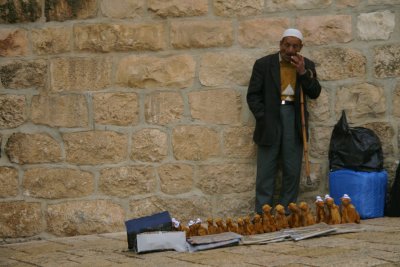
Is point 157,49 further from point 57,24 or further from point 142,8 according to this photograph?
point 57,24

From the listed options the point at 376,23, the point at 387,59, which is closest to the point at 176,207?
the point at 387,59

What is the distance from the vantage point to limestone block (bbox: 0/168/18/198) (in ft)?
20.1

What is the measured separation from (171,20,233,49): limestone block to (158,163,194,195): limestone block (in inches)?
38.4

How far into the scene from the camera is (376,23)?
247 inches

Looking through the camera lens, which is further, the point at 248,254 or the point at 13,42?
the point at 13,42

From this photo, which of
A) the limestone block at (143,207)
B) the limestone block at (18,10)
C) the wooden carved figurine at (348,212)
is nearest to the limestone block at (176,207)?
the limestone block at (143,207)

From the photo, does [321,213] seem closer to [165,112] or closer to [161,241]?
[161,241]

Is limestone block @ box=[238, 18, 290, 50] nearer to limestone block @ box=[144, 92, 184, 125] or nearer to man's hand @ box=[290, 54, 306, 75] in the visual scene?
man's hand @ box=[290, 54, 306, 75]

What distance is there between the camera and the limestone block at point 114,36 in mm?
6168

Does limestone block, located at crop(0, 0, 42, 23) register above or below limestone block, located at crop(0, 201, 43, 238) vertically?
above

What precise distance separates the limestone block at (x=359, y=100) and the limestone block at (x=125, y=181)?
166 centimetres

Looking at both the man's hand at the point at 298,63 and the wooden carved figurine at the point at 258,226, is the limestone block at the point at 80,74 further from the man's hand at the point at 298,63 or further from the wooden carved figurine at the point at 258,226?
the wooden carved figurine at the point at 258,226

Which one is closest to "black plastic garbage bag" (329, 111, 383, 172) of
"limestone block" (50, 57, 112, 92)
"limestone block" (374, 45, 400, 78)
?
"limestone block" (374, 45, 400, 78)

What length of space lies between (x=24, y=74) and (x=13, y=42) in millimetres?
272
